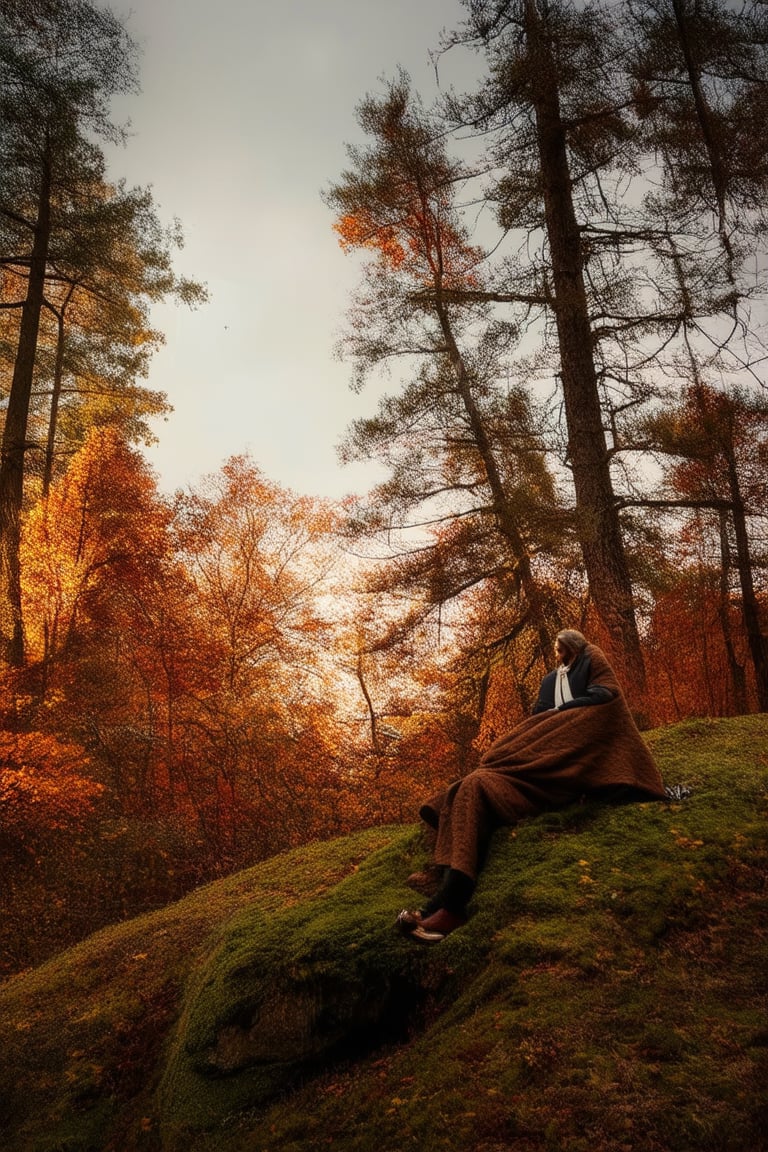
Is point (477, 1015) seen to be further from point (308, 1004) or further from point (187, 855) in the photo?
point (187, 855)

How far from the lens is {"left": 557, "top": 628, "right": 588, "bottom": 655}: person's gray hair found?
4594 millimetres

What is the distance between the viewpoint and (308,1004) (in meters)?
A: 3.12

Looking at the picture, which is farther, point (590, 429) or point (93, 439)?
point (93, 439)

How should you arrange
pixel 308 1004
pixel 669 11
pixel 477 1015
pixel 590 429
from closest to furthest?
pixel 477 1015, pixel 308 1004, pixel 669 11, pixel 590 429

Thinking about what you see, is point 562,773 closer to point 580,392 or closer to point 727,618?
point 580,392

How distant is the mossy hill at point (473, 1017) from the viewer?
208 cm

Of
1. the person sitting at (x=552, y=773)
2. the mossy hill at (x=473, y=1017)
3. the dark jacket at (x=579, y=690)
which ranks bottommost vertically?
the mossy hill at (x=473, y=1017)

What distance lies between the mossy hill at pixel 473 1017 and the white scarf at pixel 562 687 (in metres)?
0.77

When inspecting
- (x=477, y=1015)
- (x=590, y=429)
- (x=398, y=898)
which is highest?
(x=590, y=429)

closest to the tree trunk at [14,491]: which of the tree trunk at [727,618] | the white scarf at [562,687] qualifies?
the white scarf at [562,687]

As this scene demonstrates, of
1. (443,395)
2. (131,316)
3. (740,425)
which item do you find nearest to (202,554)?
(131,316)

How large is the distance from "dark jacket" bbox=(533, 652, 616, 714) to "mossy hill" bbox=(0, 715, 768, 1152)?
65 centimetres

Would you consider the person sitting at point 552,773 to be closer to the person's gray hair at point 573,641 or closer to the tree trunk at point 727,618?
the person's gray hair at point 573,641

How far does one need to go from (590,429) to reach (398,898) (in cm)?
Answer: 647
